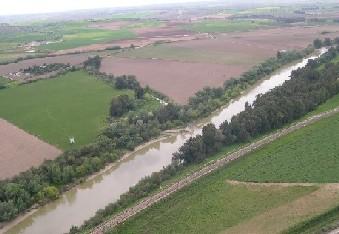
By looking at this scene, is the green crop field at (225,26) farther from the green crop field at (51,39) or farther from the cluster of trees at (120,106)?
the cluster of trees at (120,106)

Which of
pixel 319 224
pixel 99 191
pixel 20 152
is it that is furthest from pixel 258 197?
pixel 20 152

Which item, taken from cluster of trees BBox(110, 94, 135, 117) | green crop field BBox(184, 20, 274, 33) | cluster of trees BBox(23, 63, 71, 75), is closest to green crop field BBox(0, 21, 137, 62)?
cluster of trees BBox(23, 63, 71, 75)

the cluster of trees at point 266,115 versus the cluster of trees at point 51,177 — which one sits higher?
the cluster of trees at point 266,115

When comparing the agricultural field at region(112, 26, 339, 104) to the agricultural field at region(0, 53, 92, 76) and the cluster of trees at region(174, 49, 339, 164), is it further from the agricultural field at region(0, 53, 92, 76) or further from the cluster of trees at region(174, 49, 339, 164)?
the cluster of trees at region(174, 49, 339, 164)

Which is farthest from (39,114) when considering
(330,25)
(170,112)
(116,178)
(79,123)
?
(330,25)

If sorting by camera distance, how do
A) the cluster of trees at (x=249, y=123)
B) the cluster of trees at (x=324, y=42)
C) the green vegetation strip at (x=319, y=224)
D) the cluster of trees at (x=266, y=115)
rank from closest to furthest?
the green vegetation strip at (x=319, y=224)
the cluster of trees at (x=249, y=123)
the cluster of trees at (x=266, y=115)
the cluster of trees at (x=324, y=42)

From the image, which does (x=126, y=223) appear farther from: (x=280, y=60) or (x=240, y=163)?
(x=280, y=60)

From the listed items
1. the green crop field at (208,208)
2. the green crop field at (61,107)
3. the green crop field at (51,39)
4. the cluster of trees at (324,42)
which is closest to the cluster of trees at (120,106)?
the green crop field at (61,107)
